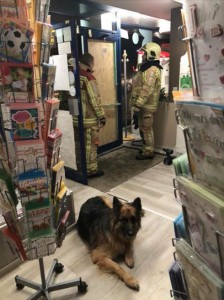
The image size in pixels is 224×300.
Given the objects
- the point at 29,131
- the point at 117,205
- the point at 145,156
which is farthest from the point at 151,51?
the point at 29,131

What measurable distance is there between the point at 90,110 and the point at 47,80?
85.3 inches

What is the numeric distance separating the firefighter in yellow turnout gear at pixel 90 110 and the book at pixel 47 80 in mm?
1890

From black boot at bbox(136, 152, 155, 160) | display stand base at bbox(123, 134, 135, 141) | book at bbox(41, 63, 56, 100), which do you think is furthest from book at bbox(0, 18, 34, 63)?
display stand base at bbox(123, 134, 135, 141)

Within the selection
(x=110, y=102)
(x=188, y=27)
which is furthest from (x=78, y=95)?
(x=188, y=27)

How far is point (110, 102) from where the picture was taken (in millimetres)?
4641

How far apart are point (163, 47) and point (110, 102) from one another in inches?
97.6

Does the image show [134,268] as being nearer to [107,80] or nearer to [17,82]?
[17,82]

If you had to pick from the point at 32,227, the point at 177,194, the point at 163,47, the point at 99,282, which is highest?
the point at 163,47

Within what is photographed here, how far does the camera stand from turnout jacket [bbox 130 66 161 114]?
3.99 m

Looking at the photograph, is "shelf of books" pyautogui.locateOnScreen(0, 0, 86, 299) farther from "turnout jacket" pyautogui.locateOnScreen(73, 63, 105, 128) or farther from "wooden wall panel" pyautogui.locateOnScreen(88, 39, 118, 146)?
"wooden wall panel" pyautogui.locateOnScreen(88, 39, 118, 146)

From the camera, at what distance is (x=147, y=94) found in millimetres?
4016

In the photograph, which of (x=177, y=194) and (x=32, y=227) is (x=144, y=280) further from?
(x=177, y=194)

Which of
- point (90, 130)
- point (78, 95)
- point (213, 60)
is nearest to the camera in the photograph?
point (213, 60)

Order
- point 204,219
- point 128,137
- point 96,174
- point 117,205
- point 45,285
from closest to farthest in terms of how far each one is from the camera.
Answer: point 204,219, point 45,285, point 117,205, point 96,174, point 128,137
